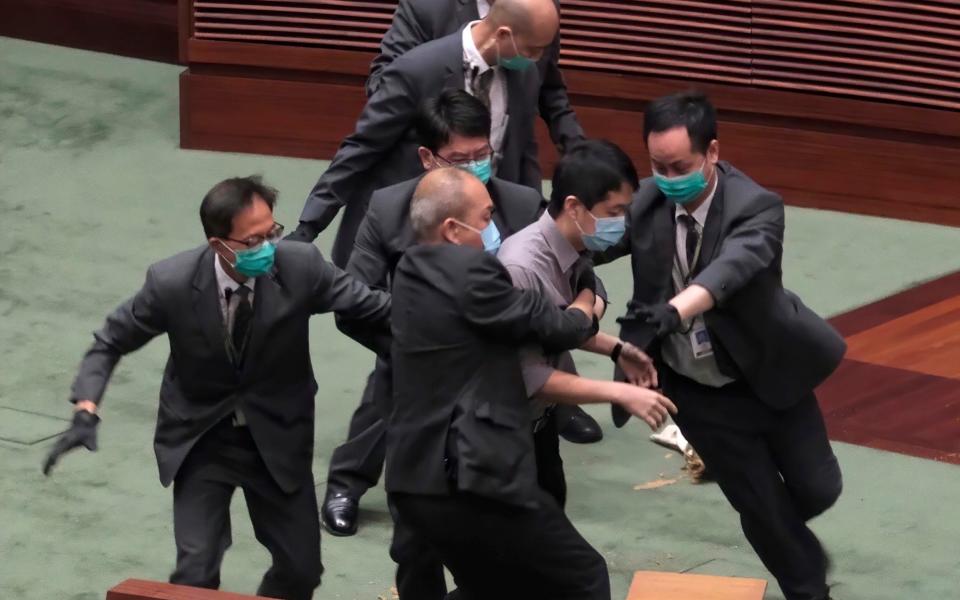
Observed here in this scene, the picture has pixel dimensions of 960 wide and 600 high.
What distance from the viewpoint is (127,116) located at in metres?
9.42

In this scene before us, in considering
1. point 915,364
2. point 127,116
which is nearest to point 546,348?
point 915,364

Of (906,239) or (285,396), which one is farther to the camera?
(906,239)

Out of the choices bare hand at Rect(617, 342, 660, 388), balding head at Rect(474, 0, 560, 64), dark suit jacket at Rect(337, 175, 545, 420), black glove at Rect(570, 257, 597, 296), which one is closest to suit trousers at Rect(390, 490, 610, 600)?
bare hand at Rect(617, 342, 660, 388)

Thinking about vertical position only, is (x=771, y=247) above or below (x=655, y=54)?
above

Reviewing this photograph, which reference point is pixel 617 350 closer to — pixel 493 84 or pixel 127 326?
pixel 127 326

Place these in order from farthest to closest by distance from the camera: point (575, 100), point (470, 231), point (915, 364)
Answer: point (575, 100)
point (915, 364)
point (470, 231)

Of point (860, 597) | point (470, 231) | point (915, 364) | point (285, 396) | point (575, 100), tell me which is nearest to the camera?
point (470, 231)

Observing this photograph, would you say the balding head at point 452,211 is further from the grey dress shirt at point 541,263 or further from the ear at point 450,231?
the grey dress shirt at point 541,263

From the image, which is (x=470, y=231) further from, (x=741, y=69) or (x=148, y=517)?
(x=741, y=69)

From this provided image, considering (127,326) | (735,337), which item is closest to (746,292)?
(735,337)

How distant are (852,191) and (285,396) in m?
4.30

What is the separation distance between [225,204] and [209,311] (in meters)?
0.27

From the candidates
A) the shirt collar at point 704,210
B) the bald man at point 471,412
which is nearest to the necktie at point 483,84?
the shirt collar at point 704,210

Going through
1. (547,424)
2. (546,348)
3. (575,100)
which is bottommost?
(575,100)
